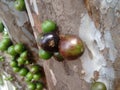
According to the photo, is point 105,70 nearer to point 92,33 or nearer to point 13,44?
point 92,33

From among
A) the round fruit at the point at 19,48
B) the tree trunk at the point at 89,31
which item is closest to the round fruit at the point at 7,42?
the round fruit at the point at 19,48

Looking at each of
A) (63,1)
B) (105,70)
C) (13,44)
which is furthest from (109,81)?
(13,44)

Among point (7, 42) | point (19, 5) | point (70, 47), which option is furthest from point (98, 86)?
point (7, 42)

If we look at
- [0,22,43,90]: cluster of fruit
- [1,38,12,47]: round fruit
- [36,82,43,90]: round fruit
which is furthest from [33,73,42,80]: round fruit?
[1,38,12,47]: round fruit

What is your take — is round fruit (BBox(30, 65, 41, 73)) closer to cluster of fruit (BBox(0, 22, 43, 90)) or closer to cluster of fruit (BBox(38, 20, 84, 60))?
cluster of fruit (BBox(0, 22, 43, 90))

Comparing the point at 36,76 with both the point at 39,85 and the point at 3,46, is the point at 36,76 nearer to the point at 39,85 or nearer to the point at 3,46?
the point at 39,85

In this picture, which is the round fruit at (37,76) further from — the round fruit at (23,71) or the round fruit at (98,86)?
the round fruit at (98,86)
